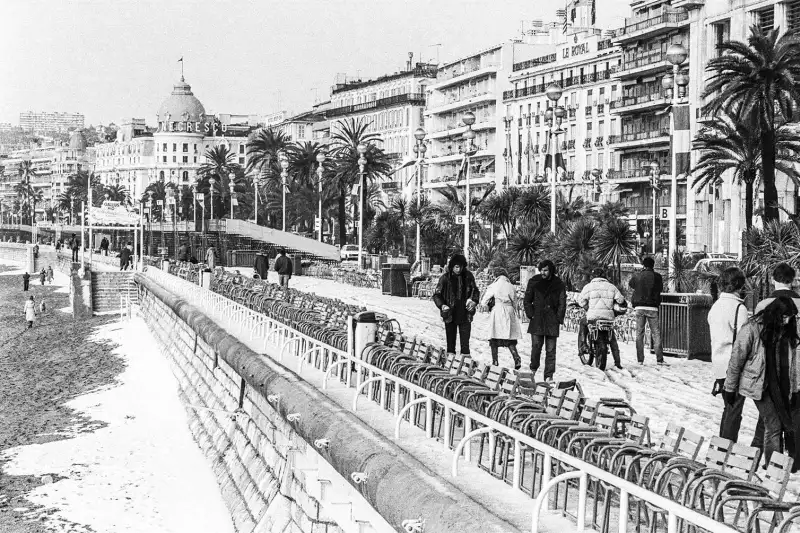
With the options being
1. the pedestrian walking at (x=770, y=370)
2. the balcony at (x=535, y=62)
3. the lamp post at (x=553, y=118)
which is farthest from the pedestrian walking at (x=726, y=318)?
the balcony at (x=535, y=62)

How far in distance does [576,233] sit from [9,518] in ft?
65.4

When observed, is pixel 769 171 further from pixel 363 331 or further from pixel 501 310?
pixel 363 331

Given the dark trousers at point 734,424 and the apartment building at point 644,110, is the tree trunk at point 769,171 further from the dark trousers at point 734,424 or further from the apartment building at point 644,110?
the apartment building at point 644,110

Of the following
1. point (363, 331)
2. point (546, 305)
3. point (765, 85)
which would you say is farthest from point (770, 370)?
point (765, 85)

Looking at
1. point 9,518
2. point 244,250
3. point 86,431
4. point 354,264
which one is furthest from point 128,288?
point 9,518

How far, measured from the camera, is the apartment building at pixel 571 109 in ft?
278

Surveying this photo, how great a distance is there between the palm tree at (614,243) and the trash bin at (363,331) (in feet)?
67.8

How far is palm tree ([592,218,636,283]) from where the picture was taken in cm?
3516

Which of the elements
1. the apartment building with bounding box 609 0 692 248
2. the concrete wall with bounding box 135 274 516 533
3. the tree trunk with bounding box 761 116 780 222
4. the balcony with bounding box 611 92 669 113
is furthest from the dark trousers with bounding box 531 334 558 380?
the balcony with bounding box 611 92 669 113

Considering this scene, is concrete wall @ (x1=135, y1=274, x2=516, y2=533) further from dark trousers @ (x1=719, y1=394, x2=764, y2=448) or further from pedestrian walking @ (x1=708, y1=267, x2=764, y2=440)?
pedestrian walking @ (x1=708, y1=267, x2=764, y2=440)

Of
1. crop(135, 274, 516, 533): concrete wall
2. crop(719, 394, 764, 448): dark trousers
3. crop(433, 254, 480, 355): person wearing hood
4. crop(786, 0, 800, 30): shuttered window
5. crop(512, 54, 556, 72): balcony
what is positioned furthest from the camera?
crop(512, 54, 556, 72): balcony

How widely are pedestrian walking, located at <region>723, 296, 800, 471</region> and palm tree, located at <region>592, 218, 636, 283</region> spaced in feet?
79.0

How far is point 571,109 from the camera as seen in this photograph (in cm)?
8962

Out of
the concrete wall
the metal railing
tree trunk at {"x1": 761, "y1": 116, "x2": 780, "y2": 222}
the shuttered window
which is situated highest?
the shuttered window
